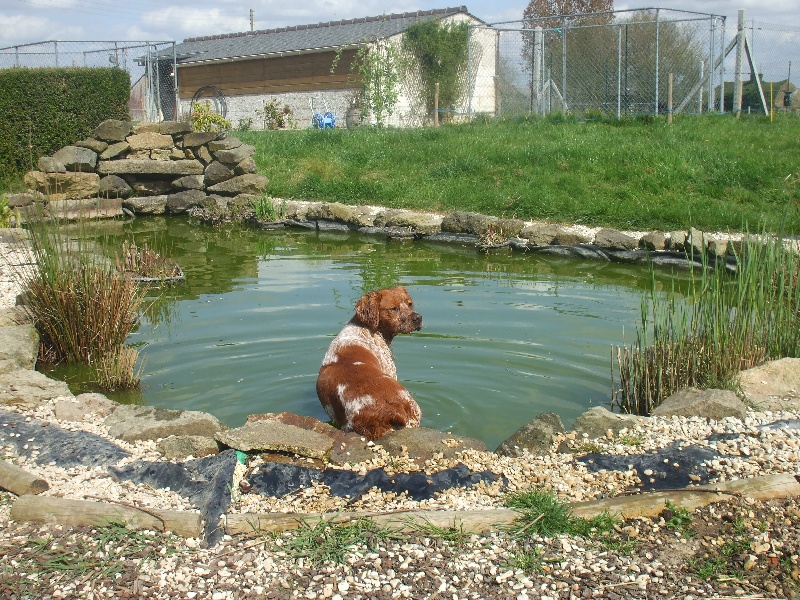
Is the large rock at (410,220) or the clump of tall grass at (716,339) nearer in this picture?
the clump of tall grass at (716,339)

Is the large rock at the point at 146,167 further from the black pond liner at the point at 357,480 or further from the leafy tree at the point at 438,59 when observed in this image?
the leafy tree at the point at 438,59

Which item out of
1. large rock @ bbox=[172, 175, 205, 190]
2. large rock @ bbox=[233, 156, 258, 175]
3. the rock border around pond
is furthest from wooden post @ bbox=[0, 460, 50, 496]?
large rock @ bbox=[172, 175, 205, 190]

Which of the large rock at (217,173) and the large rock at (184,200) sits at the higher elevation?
the large rock at (217,173)

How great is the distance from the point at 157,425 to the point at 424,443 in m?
1.78

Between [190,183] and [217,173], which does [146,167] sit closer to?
[190,183]

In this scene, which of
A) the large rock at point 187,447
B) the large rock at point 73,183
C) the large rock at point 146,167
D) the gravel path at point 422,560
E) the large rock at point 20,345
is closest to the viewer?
the gravel path at point 422,560

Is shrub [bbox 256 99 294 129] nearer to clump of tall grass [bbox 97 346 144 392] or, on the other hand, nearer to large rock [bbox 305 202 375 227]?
large rock [bbox 305 202 375 227]

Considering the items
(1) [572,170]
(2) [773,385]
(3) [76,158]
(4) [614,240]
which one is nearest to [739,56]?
(1) [572,170]

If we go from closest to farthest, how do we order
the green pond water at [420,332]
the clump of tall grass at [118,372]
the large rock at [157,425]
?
the large rock at [157,425]
the green pond water at [420,332]
the clump of tall grass at [118,372]

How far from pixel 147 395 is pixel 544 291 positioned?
579 centimetres

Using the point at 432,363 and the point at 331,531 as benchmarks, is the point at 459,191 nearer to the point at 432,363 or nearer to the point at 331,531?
the point at 432,363

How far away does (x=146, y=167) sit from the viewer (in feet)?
64.0

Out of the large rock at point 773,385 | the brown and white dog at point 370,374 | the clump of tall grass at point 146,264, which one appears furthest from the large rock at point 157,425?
the clump of tall grass at point 146,264

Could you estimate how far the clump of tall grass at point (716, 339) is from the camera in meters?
6.65
